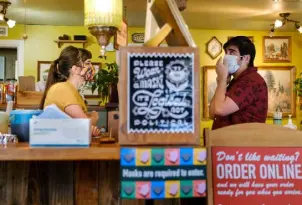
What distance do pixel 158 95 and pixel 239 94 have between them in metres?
0.81

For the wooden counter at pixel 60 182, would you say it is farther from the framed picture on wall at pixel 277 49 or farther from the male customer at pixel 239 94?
the framed picture on wall at pixel 277 49

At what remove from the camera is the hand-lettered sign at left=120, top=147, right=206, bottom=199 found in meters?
1.49

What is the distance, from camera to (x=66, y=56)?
2730mm

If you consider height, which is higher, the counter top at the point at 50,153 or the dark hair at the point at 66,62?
the dark hair at the point at 66,62

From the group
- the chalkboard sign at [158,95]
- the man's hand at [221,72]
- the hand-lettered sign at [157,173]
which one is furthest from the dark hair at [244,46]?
the hand-lettered sign at [157,173]

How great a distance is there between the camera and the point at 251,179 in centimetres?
180

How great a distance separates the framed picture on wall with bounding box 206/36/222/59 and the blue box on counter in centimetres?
586

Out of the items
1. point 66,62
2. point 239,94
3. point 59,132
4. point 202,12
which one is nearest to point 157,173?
point 59,132

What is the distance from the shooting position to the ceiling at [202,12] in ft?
18.0

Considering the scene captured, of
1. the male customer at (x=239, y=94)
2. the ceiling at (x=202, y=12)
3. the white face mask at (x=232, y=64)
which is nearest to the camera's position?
the male customer at (x=239, y=94)

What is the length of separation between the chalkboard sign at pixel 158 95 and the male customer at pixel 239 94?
2.14 ft

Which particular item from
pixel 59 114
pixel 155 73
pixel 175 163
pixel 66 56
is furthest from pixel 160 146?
pixel 66 56

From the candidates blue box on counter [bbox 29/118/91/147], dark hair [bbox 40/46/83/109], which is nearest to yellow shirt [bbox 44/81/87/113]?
dark hair [bbox 40/46/83/109]

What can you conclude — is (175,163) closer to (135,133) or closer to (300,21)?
(135,133)
